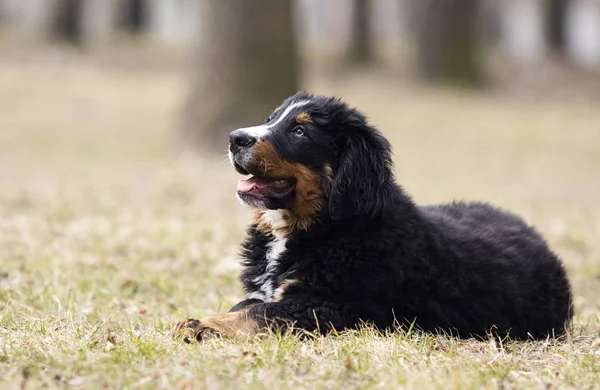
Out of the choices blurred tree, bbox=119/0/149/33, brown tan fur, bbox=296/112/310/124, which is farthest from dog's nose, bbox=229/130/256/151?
blurred tree, bbox=119/0/149/33

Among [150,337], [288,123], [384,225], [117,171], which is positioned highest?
[288,123]

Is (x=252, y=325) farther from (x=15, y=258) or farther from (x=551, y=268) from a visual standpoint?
(x=15, y=258)

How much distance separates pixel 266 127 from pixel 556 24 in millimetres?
32238

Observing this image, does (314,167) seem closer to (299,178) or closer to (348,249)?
(299,178)

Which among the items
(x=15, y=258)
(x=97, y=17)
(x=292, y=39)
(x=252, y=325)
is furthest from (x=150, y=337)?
(x=97, y=17)

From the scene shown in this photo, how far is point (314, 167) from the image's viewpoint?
5.63 meters

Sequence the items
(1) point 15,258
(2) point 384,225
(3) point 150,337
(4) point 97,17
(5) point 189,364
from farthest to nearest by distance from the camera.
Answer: (4) point 97,17 < (1) point 15,258 < (2) point 384,225 < (3) point 150,337 < (5) point 189,364

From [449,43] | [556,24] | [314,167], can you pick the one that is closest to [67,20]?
[449,43]

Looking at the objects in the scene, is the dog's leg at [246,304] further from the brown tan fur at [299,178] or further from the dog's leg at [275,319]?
the brown tan fur at [299,178]

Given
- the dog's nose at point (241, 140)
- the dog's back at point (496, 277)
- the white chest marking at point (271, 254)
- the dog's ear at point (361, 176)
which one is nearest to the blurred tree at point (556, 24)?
the dog's back at point (496, 277)

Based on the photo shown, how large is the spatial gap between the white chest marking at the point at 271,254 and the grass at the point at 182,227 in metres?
0.67

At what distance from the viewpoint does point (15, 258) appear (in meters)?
8.22

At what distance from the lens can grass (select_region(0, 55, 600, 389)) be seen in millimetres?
4512

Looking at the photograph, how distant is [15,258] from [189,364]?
4334 millimetres
